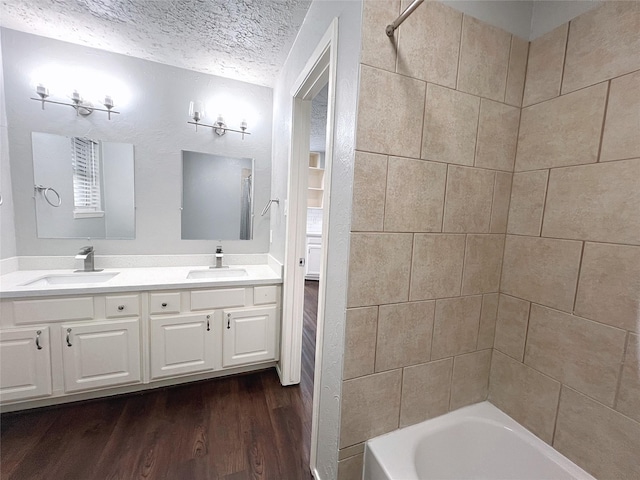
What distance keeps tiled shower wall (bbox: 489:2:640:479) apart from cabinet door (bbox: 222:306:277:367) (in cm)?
151

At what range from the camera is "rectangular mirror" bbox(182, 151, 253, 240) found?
219 centimetres

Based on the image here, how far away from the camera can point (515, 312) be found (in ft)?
3.88

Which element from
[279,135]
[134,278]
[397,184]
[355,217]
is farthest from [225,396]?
[279,135]

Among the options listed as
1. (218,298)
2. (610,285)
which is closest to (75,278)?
(218,298)

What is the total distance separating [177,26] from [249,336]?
2.12 m

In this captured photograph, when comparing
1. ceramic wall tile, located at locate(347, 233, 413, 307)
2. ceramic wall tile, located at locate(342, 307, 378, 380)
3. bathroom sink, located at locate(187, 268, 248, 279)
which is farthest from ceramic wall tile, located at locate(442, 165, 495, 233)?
bathroom sink, located at locate(187, 268, 248, 279)

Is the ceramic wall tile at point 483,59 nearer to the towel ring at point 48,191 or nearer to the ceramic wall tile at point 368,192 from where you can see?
the ceramic wall tile at point 368,192

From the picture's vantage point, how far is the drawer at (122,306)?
1643 millimetres

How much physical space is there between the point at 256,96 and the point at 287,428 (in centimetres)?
256

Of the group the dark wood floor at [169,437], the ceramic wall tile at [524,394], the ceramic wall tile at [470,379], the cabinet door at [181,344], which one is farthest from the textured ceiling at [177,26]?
the dark wood floor at [169,437]

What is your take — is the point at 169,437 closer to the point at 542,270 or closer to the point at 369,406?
the point at 369,406

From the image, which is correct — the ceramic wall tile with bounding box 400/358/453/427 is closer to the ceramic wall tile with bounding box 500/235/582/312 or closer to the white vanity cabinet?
the ceramic wall tile with bounding box 500/235/582/312

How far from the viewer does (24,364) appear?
1.52 meters

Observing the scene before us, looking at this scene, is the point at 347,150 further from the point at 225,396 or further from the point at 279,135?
the point at 225,396
